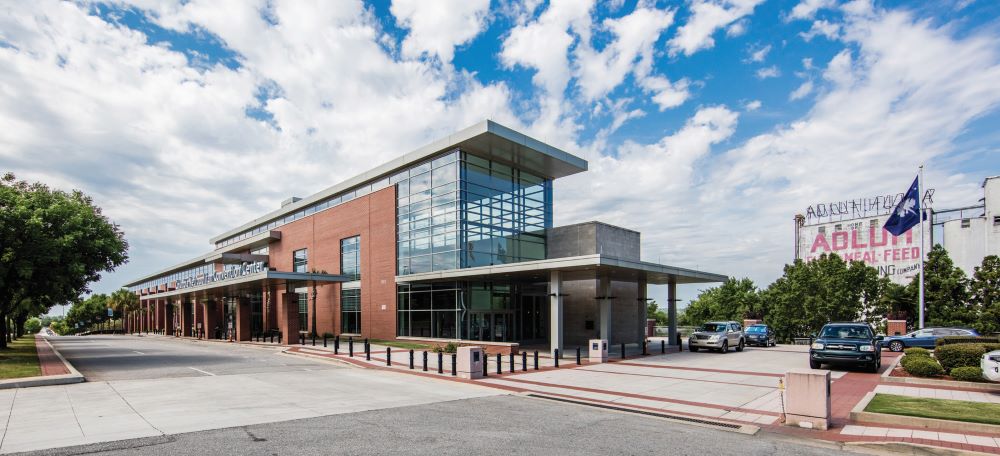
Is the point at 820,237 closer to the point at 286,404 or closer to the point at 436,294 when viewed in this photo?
the point at 436,294

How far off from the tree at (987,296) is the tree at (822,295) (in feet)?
21.7

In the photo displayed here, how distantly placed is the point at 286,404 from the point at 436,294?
20.8 metres

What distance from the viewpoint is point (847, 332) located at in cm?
1978

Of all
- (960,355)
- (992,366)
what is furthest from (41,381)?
(960,355)

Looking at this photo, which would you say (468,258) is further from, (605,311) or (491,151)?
(605,311)

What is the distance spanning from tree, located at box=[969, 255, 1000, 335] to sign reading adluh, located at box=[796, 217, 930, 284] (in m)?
19.0

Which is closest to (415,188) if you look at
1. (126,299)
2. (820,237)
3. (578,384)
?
(578,384)

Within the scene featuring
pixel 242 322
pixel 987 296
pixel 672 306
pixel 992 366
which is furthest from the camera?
pixel 242 322

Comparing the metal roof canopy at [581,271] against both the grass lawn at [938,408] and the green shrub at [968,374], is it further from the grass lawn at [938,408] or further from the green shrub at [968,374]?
the green shrub at [968,374]

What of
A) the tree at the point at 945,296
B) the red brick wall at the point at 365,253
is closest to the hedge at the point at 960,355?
the tree at the point at 945,296

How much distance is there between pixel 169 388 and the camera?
48.0 ft

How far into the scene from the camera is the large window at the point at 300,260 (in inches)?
1879

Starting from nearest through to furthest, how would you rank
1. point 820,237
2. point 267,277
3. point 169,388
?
point 169,388 < point 267,277 < point 820,237

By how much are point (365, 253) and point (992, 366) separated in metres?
33.8
